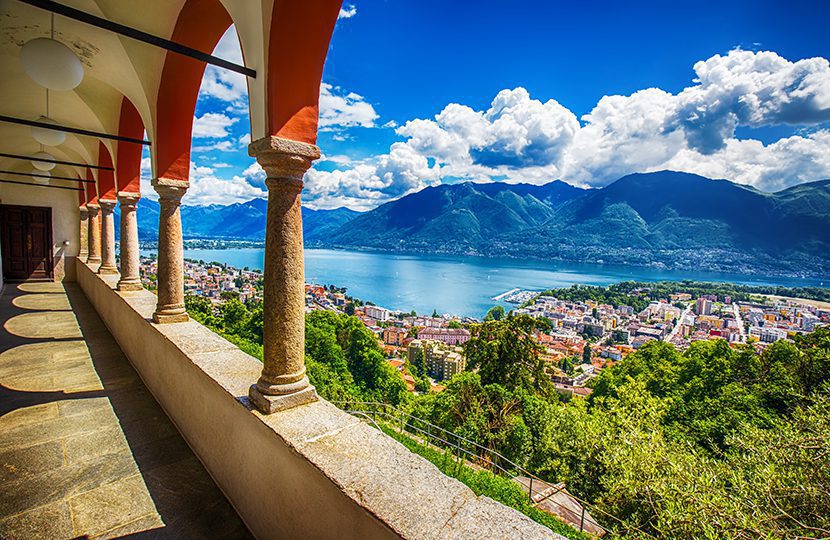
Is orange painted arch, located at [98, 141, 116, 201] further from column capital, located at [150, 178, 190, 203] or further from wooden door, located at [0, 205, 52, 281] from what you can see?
column capital, located at [150, 178, 190, 203]

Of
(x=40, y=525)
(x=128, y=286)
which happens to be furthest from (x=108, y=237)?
(x=40, y=525)

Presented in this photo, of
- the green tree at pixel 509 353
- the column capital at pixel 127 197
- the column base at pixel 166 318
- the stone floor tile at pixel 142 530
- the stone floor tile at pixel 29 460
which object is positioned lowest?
the green tree at pixel 509 353

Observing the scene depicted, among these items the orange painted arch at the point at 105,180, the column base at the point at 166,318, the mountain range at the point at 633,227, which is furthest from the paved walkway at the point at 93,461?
the mountain range at the point at 633,227

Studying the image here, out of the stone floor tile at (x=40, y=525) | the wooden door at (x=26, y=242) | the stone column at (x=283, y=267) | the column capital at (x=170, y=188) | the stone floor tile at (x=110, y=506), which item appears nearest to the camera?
the stone floor tile at (x=40, y=525)

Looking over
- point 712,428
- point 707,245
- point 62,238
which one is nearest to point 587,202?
point 707,245

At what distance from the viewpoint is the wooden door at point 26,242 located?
8.89 metres

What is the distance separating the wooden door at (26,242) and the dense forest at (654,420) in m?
6.93

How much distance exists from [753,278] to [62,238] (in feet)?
395

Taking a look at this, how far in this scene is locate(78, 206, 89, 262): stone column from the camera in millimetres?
9350

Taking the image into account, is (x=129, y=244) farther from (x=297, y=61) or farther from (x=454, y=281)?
(x=454, y=281)

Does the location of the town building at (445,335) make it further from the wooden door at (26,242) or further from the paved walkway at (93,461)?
the paved walkway at (93,461)

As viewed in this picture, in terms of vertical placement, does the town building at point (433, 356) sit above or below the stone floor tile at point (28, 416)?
below

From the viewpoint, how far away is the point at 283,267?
207 cm

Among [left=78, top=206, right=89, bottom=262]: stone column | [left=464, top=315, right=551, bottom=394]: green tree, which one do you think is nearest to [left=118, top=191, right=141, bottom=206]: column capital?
[left=78, top=206, right=89, bottom=262]: stone column
